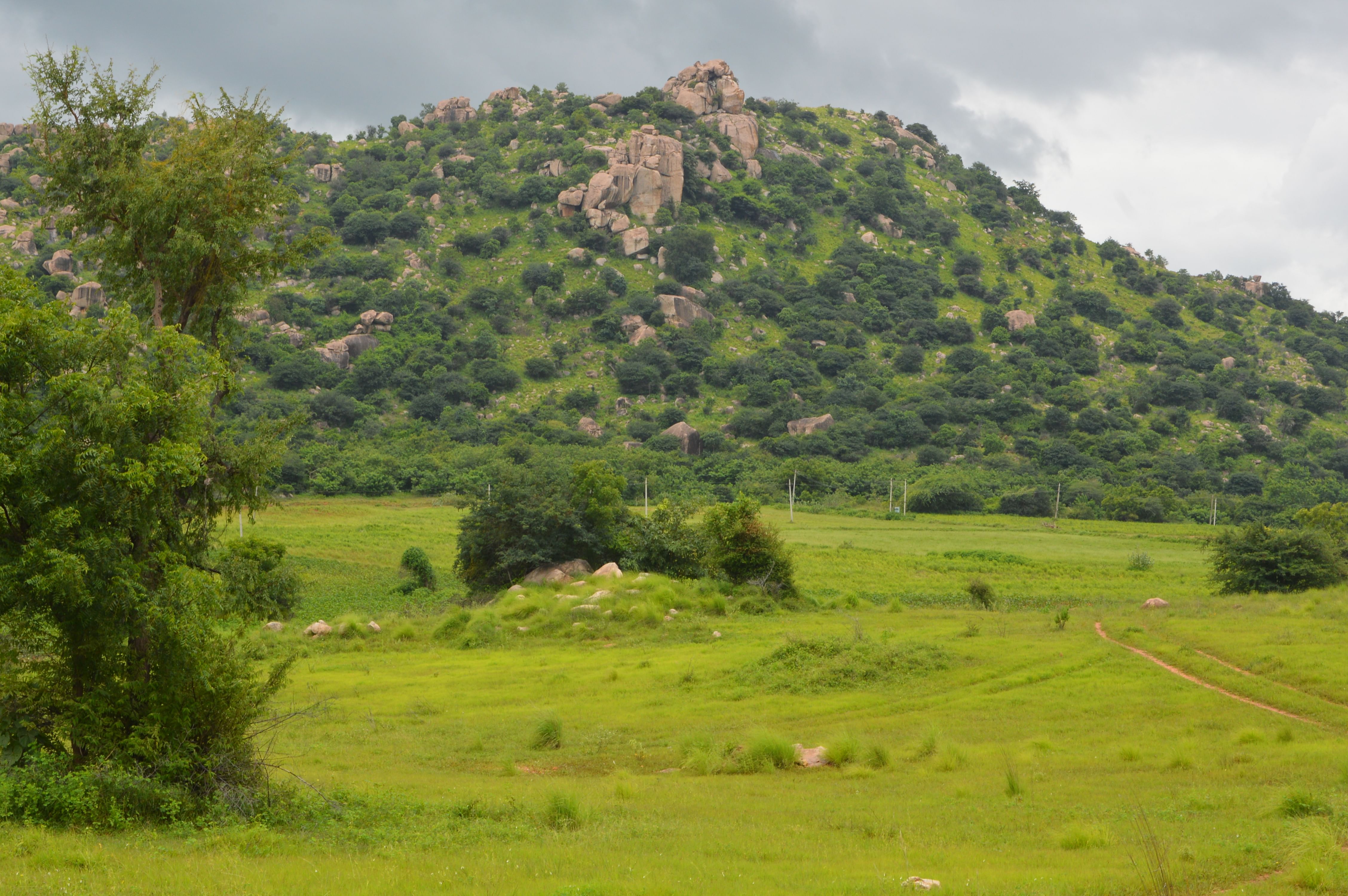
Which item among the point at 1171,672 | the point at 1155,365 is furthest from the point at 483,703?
the point at 1155,365

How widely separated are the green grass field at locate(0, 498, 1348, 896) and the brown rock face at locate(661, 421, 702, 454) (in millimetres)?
56693

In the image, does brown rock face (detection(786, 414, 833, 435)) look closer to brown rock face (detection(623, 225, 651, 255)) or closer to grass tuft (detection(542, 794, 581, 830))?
brown rock face (detection(623, 225, 651, 255))

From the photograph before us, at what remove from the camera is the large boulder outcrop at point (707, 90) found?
6083 inches

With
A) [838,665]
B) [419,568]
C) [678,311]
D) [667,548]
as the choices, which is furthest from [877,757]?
[678,311]

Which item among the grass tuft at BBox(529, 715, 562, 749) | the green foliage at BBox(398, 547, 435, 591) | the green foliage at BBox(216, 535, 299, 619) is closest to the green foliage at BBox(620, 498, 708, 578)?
the green foliage at BBox(398, 547, 435, 591)

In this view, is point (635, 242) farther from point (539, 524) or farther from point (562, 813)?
point (562, 813)

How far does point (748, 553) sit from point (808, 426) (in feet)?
209

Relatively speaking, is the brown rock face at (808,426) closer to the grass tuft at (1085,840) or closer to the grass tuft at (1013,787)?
the grass tuft at (1013,787)

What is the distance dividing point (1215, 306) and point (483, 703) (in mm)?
138785

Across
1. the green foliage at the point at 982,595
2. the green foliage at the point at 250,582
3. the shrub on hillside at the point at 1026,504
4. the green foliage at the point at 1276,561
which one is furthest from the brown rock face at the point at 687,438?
the green foliage at the point at 250,582

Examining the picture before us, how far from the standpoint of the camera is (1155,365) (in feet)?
378

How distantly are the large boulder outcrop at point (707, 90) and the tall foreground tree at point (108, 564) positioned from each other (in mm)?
150076

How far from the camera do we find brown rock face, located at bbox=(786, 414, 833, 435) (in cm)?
10050

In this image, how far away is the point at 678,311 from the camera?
115562 millimetres
